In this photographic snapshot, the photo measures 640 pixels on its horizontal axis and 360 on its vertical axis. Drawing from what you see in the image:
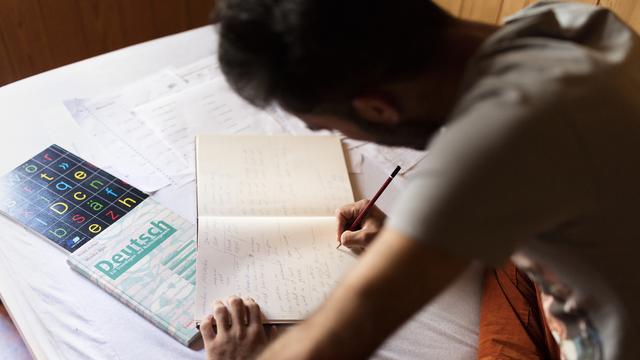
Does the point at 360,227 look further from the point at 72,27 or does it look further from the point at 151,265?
the point at 72,27

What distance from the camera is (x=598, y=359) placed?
71 cm

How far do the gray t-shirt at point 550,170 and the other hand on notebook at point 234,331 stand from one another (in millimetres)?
405

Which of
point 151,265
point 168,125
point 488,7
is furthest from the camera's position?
point 488,7

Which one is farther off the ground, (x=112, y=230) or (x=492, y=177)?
(x=492, y=177)

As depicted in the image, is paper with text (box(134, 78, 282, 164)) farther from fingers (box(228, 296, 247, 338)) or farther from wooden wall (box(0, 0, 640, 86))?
wooden wall (box(0, 0, 640, 86))

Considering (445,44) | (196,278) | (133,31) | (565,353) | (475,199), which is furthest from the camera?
(133,31)

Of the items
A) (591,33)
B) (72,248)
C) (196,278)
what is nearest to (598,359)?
(591,33)

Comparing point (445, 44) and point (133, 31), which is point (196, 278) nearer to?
point (445, 44)

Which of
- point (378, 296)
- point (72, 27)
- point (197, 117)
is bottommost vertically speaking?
point (72, 27)

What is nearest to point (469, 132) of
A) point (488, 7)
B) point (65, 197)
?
point (65, 197)

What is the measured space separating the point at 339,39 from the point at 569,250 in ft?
1.03

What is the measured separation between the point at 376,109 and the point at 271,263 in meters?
0.43

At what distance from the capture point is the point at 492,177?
0.54 metres

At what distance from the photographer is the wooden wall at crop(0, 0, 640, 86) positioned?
196cm
